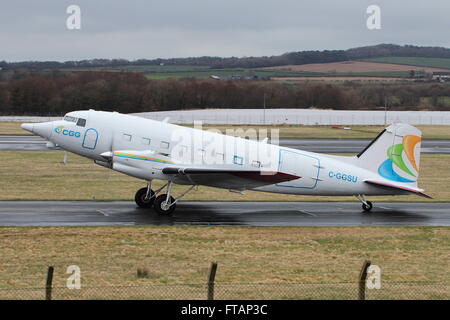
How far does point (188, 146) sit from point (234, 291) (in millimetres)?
13670

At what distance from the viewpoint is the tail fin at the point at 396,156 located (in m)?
32.9

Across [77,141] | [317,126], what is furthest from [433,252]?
[317,126]

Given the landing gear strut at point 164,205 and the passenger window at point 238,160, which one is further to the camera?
the passenger window at point 238,160

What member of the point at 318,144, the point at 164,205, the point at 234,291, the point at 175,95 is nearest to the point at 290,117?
the point at 175,95

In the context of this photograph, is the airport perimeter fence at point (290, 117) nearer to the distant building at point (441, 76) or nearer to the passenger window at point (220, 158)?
the distant building at point (441, 76)

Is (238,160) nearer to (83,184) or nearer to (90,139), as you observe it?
(90,139)

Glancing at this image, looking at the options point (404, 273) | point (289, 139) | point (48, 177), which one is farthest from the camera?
point (289, 139)

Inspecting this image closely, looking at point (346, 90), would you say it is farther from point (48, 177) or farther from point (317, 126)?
point (48, 177)

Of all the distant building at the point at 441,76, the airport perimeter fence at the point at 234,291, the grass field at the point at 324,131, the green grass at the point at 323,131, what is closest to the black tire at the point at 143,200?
the airport perimeter fence at the point at 234,291

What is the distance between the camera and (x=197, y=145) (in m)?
31.5

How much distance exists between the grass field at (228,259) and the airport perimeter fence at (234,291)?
0.04 metres

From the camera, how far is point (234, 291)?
1858cm

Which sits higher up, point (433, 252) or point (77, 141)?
point (77, 141)

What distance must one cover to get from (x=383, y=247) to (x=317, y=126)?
73.4 m
